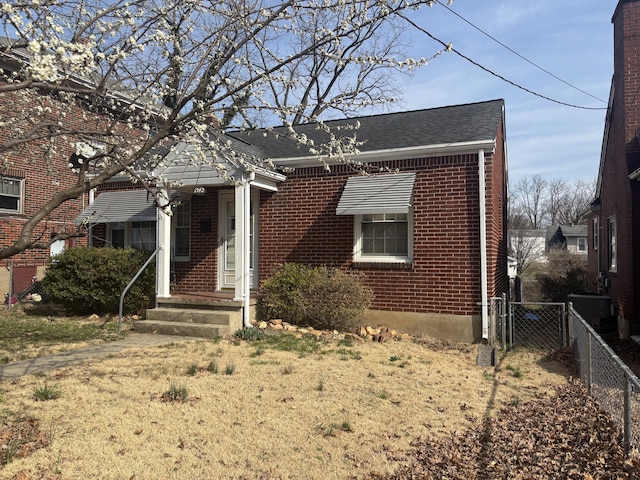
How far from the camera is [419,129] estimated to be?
10.4 metres

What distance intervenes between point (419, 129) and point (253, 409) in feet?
24.5

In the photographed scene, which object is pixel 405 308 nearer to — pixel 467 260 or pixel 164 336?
pixel 467 260

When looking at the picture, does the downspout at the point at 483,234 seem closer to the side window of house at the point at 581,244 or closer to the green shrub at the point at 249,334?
the green shrub at the point at 249,334

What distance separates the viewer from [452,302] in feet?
30.0

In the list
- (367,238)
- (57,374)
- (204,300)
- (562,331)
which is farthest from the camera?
(367,238)

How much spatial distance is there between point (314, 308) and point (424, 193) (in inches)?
123

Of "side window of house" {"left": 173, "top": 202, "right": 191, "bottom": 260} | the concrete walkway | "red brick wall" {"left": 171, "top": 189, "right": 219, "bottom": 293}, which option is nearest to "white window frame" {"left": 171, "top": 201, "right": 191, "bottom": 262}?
"side window of house" {"left": 173, "top": 202, "right": 191, "bottom": 260}

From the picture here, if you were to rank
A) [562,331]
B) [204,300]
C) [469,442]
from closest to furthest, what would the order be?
1. [469,442]
2. [562,331]
3. [204,300]

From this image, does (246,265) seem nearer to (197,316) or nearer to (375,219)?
(197,316)

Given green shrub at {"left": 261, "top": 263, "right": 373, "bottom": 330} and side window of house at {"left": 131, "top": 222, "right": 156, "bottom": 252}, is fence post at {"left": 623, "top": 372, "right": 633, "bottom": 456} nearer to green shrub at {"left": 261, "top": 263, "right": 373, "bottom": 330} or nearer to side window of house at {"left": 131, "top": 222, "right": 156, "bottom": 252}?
green shrub at {"left": 261, "top": 263, "right": 373, "bottom": 330}

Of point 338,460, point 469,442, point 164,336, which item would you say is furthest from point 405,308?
point 338,460

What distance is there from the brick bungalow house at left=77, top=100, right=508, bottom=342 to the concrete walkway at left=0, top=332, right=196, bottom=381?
3.65ft

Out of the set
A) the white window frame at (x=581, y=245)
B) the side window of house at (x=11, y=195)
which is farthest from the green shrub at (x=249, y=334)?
the white window frame at (x=581, y=245)

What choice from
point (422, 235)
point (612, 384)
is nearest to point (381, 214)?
point (422, 235)
